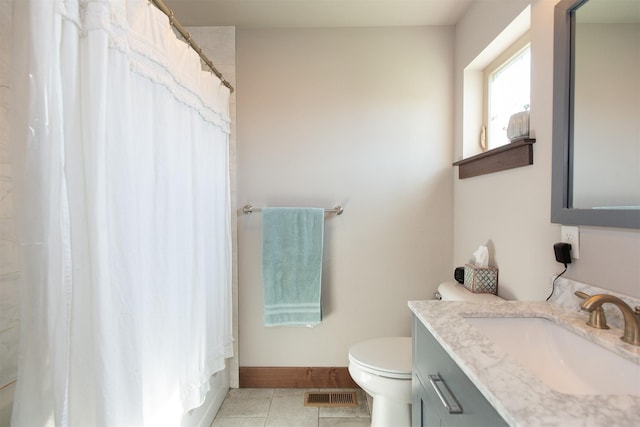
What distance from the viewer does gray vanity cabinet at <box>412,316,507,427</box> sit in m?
0.60

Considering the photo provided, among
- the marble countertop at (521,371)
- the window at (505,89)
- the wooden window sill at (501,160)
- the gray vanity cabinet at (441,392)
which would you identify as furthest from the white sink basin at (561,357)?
the window at (505,89)

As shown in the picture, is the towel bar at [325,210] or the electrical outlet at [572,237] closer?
the electrical outlet at [572,237]

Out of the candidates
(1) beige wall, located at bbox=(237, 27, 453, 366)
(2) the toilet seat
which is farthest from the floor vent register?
(2) the toilet seat

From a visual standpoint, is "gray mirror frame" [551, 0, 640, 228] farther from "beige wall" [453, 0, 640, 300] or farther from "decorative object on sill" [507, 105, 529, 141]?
"decorative object on sill" [507, 105, 529, 141]

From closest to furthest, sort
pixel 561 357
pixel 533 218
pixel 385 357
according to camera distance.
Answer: pixel 561 357 < pixel 533 218 < pixel 385 357

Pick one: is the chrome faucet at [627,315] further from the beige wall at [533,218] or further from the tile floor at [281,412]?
the tile floor at [281,412]

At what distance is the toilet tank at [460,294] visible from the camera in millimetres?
1307

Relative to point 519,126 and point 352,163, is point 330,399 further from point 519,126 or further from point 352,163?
point 519,126

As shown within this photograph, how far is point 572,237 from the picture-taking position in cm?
94

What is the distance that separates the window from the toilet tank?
728mm

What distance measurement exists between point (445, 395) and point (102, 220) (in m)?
0.96

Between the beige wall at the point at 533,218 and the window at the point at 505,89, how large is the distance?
0.13 meters

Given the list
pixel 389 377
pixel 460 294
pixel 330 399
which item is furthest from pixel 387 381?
pixel 330 399

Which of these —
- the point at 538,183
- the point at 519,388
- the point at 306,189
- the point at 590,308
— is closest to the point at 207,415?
the point at 306,189
